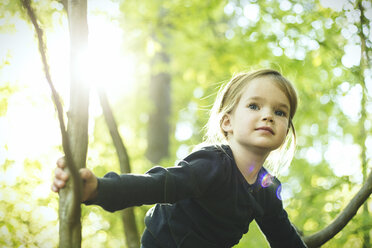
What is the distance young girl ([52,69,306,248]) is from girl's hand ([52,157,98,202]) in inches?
15.5

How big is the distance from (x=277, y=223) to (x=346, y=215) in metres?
0.38

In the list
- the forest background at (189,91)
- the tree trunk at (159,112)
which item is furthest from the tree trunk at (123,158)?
the tree trunk at (159,112)

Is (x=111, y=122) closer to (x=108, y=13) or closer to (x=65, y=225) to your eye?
(x=65, y=225)

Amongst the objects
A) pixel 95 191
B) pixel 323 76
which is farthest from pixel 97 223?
pixel 323 76

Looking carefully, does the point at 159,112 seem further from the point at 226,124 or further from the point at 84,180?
the point at 84,180

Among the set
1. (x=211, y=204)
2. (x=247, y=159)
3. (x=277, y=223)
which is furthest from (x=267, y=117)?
(x=277, y=223)

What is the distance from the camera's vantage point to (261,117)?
1787 mm

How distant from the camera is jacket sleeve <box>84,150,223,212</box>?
1.12 meters

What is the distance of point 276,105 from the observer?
6.08 ft

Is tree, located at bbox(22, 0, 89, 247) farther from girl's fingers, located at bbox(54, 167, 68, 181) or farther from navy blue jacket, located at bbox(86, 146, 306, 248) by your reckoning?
navy blue jacket, located at bbox(86, 146, 306, 248)

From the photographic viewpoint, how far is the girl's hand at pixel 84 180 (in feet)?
2.97

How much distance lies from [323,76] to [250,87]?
3.35 metres

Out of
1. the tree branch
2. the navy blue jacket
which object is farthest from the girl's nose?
the tree branch

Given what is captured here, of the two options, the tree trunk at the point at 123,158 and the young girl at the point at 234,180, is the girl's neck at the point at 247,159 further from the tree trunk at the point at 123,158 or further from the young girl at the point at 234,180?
the tree trunk at the point at 123,158
